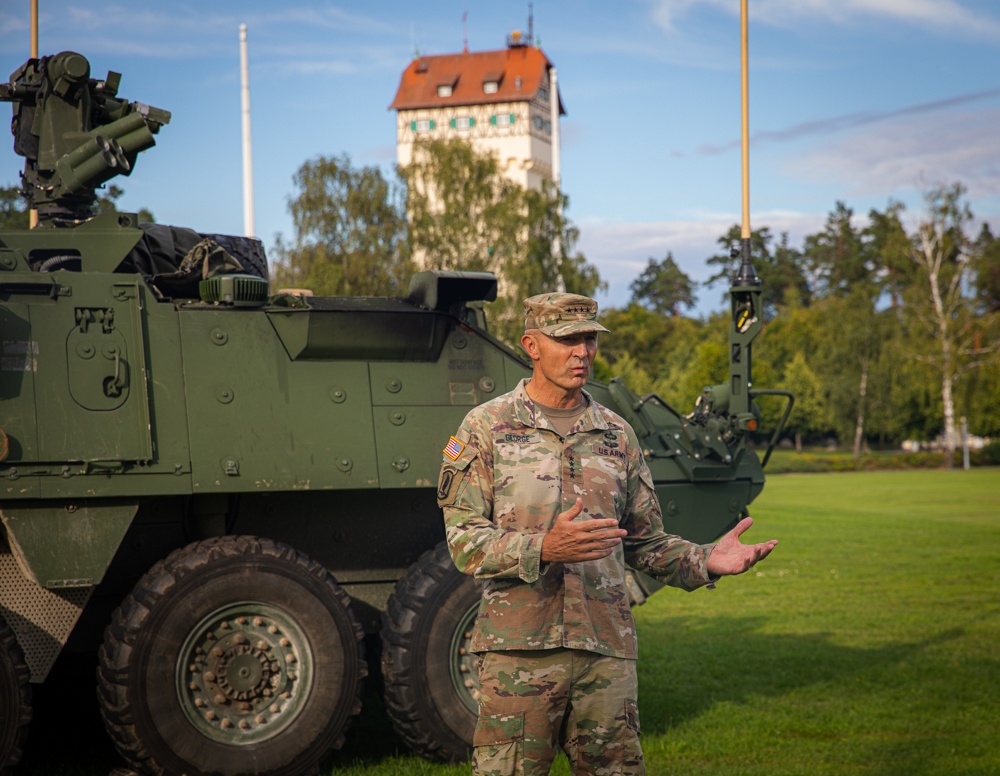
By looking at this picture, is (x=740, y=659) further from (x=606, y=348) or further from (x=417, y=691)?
(x=606, y=348)

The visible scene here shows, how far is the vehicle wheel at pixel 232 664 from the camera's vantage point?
6230 millimetres

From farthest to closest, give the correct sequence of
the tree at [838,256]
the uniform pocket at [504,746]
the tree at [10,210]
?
the tree at [838,256] < the tree at [10,210] < the uniform pocket at [504,746]

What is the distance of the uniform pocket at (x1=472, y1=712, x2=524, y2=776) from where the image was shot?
14.4 ft

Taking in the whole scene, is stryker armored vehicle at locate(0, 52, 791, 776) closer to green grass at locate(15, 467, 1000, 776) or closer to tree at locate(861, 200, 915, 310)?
green grass at locate(15, 467, 1000, 776)

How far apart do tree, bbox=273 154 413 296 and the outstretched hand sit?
43.6m

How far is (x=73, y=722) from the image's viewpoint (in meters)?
8.03

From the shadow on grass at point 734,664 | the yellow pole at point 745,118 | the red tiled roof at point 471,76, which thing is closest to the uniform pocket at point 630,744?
the shadow on grass at point 734,664

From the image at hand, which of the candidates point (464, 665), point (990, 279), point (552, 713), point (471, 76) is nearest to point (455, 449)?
point (552, 713)

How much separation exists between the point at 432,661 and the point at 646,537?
2.39 m

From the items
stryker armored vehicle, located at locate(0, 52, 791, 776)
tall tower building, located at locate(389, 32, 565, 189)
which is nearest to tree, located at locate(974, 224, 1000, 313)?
tall tower building, located at locate(389, 32, 565, 189)

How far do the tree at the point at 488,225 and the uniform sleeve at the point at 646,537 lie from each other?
137 ft

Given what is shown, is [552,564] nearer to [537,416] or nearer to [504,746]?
[537,416]

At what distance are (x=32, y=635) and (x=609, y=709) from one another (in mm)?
3174

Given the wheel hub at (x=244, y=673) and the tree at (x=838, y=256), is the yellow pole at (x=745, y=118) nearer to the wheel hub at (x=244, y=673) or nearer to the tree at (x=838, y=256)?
the wheel hub at (x=244, y=673)
